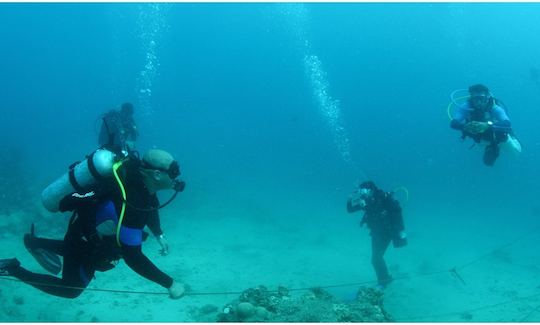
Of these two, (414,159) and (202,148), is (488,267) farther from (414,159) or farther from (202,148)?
(414,159)

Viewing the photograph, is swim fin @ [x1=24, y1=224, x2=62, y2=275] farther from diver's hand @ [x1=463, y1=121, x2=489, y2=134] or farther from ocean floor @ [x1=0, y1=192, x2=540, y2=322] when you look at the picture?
diver's hand @ [x1=463, y1=121, x2=489, y2=134]

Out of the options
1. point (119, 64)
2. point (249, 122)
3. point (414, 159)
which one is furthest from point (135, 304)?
point (119, 64)

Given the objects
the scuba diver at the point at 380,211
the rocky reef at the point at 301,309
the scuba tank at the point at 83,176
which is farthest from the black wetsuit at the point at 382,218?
the scuba tank at the point at 83,176

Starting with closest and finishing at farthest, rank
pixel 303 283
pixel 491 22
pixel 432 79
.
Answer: pixel 303 283, pixel 491 22, pixel 432 79

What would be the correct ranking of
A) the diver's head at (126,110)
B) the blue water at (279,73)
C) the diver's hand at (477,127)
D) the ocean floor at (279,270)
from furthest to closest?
the blue water at (279,73) < the diver's head at (126,110) < the ocean floor at (279,270) < the diver's hand at (477,127)

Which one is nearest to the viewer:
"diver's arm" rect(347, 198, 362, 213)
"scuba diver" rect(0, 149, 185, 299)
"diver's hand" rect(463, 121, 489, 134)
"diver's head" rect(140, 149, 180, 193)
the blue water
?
"scuba diver" rect(0, 149, 185, 299)

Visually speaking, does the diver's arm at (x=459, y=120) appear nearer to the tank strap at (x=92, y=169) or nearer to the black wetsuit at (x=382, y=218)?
the black wetsuit at (x=382, y=218)

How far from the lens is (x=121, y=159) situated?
4125mm

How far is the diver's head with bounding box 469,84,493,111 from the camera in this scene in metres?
7.78

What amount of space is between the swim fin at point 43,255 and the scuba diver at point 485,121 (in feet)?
23.2

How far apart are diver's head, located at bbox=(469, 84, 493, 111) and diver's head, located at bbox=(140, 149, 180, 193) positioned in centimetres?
632

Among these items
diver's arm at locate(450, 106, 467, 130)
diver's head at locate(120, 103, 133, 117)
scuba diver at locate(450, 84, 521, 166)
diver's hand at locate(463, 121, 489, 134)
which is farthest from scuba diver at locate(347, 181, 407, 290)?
diver's head at locate(120, 103, 133, 117)

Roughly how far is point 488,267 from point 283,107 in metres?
130

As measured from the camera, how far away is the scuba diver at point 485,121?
24.3 ft
